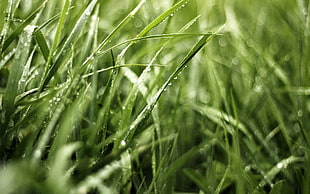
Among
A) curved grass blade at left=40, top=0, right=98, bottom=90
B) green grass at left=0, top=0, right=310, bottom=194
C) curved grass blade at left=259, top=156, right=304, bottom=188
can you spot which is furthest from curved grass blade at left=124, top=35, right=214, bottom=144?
curved grass blade at left=259, top=156, right=304, bottom=188

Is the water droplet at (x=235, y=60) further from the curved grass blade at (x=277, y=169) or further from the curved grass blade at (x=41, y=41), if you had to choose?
the curved grass blade at (x=41, y=41)

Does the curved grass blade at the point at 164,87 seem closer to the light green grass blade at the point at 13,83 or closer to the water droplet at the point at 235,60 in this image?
the light green grass blade at the point at 13,83

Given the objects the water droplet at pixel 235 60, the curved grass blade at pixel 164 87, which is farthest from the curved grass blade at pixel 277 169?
the water droplet at pixel 235 60

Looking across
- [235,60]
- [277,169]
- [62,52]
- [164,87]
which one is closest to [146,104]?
[164,87]

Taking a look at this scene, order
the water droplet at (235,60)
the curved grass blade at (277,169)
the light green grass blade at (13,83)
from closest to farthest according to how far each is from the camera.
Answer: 1. the light green grass blade at (13,83)
2. the curved grass blade at (277,169)
3. the water droplet at (235,60)

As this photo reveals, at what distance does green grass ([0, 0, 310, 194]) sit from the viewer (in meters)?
0.66

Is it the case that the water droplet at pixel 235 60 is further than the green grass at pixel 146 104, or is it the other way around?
the water droplet at pixel 235 60

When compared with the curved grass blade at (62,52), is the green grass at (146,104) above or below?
below

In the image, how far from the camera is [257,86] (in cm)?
114

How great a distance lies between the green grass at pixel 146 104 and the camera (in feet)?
2.16

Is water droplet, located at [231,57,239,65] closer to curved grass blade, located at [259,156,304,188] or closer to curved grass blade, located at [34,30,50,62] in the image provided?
curved grass blade, located at [259,156,304,188]

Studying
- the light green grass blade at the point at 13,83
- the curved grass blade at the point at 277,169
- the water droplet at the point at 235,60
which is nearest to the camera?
the light green grass blade at the point at 13,83

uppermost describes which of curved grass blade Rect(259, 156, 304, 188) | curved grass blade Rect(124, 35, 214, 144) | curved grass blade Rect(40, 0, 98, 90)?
curved grass blade Rect(40, 0, 98, 90)

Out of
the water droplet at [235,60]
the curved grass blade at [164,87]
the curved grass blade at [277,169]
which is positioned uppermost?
the curved grass blade at [164,87]
